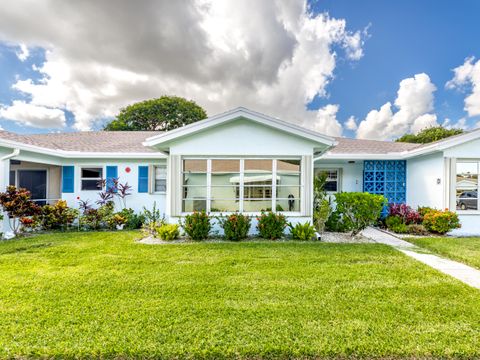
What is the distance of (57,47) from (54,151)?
5812 millimetres

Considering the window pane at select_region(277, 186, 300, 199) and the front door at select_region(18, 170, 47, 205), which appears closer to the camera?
the window pane at select_region(277, 186, 300, 199)

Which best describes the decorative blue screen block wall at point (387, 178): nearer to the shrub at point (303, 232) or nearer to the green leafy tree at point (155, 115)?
the shrub at point (303, 232)

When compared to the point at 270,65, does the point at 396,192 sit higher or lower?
lower

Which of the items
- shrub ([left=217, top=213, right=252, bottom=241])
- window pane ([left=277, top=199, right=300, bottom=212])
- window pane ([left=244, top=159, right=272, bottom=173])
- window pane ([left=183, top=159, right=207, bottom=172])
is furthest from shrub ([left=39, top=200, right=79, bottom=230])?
window pane ([left=277, top=199, right=300, bottom=212])

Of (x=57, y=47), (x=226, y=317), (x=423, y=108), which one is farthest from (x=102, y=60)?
(x=423, y=108)

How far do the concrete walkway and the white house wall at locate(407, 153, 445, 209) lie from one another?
303cm

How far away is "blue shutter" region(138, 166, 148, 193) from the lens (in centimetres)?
1077

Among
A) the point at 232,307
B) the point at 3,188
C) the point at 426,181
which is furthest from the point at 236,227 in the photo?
the point at 426,181

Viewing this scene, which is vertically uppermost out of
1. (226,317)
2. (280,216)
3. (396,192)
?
(396,192)

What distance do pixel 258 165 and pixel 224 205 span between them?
75.5 inches

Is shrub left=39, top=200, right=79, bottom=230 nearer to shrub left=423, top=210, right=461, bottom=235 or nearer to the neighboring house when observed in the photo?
the neighboring house

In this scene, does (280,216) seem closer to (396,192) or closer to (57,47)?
(396,192)

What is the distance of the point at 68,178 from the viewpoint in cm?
1071

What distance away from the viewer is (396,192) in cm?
1124
